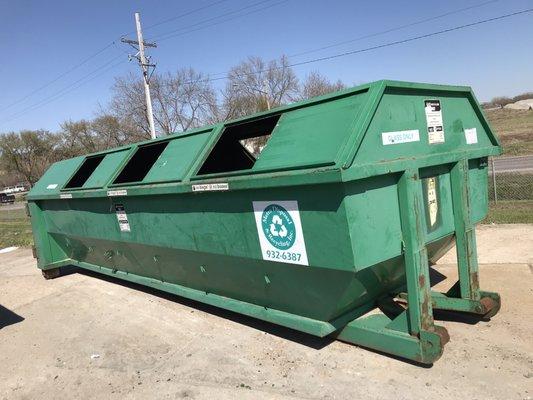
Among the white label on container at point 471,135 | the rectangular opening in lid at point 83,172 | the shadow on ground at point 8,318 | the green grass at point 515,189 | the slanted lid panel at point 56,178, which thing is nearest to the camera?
the white label on container at point 471,135

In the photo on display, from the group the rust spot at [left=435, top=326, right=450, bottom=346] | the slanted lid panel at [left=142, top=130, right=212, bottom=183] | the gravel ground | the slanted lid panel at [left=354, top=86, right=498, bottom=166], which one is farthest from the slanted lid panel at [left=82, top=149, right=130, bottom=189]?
the rust spot at [left=435, top=326, right=450, bottom=346]

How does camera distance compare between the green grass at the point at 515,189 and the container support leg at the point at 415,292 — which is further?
the green grass at the point at 515,189

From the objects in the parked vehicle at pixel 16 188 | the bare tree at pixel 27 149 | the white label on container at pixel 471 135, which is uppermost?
the bare tree at pixel 27 149

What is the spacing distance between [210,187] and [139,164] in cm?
278

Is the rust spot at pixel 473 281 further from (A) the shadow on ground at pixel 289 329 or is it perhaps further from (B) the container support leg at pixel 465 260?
(A) the shadow on ground at pixel 289 329

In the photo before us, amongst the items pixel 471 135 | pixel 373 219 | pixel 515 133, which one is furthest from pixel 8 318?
pixel 515 133

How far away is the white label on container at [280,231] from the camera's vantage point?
3209 mm

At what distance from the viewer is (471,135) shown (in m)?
4.05

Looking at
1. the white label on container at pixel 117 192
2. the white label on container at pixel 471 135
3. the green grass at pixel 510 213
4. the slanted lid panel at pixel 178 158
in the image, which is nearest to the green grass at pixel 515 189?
the green grass at pixel 510 213

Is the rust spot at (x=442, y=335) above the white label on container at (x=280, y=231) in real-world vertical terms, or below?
below

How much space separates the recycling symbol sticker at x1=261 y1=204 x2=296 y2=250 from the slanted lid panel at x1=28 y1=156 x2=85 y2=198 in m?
4.31

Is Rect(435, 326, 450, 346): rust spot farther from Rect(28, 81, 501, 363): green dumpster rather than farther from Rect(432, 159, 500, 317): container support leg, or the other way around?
Rect(432, 159, 500, 317): container support leg

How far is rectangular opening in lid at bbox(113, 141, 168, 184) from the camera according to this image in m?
5.96

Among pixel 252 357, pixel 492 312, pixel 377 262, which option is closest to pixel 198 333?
pixel 252 357
